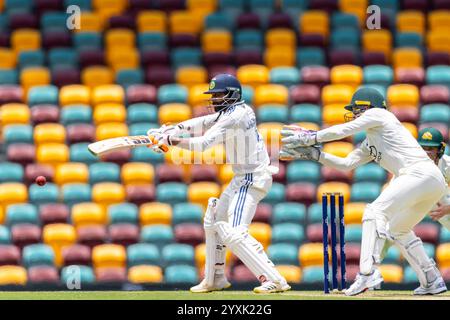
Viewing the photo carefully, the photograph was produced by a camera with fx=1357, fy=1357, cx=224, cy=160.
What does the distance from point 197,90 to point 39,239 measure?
1833 mm

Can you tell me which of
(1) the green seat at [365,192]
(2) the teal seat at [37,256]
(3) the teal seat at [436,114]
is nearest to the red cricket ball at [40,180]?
(2) the teal seat at [37,256]

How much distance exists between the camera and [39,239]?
9891mm

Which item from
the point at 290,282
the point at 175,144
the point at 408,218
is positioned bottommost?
the point at 290,282

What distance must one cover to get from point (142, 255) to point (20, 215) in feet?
3.21

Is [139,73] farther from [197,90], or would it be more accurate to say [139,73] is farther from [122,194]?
[122,194]

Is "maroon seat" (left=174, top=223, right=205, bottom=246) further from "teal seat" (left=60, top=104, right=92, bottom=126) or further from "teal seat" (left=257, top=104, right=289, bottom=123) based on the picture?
"teal seat" (left=60, top=104, right=92, bottom=126)

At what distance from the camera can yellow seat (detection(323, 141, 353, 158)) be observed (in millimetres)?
10242

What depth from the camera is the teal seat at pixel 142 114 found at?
10.5 m

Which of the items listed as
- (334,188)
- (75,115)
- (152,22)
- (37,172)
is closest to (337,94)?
(334,188)

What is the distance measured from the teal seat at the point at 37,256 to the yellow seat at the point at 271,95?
210cm

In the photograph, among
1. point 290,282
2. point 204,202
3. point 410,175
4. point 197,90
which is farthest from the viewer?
point 197,90

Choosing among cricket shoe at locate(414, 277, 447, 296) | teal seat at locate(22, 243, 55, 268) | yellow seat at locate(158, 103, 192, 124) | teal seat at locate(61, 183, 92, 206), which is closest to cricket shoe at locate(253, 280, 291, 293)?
cricket shoe at locate(414, 277, 447, 296)

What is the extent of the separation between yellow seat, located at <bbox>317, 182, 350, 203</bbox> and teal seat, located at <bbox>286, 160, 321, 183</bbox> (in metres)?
0.10

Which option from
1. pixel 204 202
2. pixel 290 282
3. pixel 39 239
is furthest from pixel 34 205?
pixel 290 282
